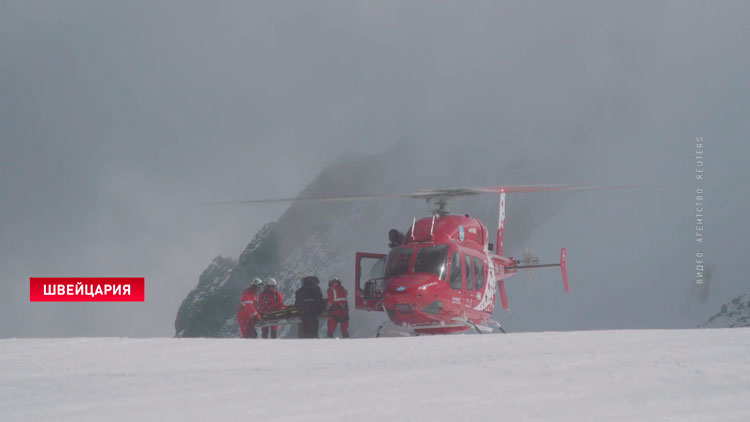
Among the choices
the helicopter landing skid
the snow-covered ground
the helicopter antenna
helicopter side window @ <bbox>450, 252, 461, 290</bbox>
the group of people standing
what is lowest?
the helicopter landing skid

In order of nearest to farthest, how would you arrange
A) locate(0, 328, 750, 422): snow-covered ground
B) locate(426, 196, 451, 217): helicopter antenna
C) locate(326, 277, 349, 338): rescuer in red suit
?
1. locate(0, 328, 750, 422): snow-covered ground
2. locate(326, 277, 349, 338): rescuer in red suit
3. locate(426, 196, 451, 217): helicopter antenna

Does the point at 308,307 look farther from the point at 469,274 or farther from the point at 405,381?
the point at 405,381

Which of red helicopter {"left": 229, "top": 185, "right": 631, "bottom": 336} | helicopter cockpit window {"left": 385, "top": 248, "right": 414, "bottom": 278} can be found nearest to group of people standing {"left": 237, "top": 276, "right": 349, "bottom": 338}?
red helicopter {"left": 229, "top": 185, "right": 631, "bottom": 336}

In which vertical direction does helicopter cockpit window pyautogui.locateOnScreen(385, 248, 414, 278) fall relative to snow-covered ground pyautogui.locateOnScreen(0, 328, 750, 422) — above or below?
above

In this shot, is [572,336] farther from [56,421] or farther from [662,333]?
[56,421]

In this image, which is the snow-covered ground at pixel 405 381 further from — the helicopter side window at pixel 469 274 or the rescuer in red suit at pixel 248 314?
the rescuer in red suit at pixel 248 314

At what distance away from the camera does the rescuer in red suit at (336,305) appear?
1338 cm

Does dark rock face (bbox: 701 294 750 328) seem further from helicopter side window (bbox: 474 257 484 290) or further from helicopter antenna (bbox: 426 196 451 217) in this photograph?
helicopter antenna (bbox: 426 196 451 217)

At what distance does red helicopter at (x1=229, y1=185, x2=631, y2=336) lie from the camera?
12156mm

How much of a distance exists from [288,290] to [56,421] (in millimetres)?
68275

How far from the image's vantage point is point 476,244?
13.8 meters

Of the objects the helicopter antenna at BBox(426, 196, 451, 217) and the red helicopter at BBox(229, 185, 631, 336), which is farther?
the helicopter antenna at BBox(426, 196, 451, 217)

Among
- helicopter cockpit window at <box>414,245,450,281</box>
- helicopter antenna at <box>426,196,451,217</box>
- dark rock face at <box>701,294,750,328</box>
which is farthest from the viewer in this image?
dark rock face at <box>701,294,750,328</box>

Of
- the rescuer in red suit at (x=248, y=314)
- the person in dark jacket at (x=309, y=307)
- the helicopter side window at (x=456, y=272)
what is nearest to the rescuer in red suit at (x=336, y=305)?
the person in dark jacket at (x=309, y=307)
